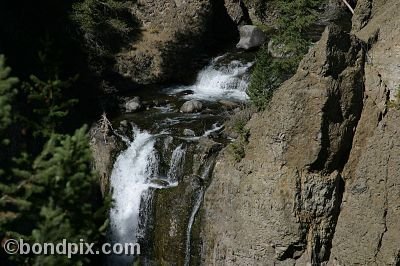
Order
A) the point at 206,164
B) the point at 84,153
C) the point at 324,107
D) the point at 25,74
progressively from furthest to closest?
the point at 25,74 → the point at 206,164 → the point at 324,107 → the point at 84,153

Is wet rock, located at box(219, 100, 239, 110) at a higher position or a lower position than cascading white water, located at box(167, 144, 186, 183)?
higher

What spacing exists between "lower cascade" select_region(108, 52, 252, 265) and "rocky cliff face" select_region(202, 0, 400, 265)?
2273 mm

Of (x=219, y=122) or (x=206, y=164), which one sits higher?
(x=219, y=122)

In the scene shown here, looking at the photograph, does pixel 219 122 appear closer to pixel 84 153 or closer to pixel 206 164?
pixel 206 164

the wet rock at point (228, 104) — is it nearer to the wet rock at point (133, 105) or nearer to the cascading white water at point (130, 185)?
the wet rock at point (133, 105)

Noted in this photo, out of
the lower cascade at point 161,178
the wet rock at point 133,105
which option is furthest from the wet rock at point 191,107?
the wet rock at point 133,105

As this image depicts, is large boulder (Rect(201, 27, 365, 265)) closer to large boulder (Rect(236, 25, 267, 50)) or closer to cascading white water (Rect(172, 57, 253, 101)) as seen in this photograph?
cascading white water (Rect(172, 57, 253, 101))

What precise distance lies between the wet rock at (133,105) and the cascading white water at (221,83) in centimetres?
274

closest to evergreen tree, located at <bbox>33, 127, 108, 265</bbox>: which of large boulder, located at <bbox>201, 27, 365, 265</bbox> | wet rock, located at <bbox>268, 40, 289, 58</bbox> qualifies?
large boulder, located at <bbox>201, 27, 365, 265</bbox>

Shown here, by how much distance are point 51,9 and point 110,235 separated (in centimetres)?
1326

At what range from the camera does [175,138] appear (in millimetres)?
21453

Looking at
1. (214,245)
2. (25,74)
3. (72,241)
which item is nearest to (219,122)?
(214,245)

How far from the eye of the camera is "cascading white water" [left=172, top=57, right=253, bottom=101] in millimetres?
26816

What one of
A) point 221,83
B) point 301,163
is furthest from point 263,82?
point 221,83
